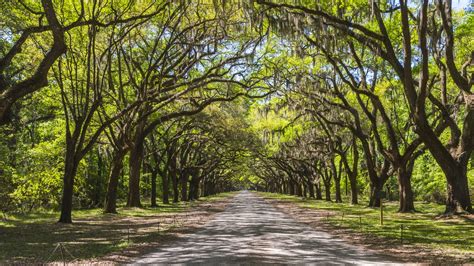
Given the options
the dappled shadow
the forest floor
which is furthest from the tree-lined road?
the dappled shadow

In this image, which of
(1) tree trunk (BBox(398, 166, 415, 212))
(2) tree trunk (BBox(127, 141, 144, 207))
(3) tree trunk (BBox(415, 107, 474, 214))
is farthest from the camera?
(2) tree trunk (BBox(127, 141, 144, 207))

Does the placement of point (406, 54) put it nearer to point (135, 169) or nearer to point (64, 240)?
point (64, 240)

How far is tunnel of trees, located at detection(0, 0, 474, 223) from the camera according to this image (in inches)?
596

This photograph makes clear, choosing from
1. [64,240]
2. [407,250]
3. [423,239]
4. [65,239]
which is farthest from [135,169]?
[407,250]

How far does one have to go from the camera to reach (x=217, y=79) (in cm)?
2159

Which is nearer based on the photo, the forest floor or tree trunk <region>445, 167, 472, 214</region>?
the forest floor

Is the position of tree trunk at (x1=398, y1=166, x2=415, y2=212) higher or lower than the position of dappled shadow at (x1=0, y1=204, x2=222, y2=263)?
higher

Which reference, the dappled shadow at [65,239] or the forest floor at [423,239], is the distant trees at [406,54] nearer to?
the forest floor at [423,239]

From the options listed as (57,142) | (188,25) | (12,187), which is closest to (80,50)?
(188,25)

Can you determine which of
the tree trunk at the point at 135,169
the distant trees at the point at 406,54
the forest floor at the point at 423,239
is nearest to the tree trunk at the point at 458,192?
the distant trees at the point at 406,54

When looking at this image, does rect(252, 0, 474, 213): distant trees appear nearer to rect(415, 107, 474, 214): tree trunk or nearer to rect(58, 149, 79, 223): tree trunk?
rect(415, 107, 474, 214): tree trunk

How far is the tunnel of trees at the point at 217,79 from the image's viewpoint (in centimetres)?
1515

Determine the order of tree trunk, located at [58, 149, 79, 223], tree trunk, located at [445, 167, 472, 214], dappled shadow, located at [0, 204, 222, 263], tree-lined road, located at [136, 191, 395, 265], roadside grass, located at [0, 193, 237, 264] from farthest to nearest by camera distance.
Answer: tree trunk, located at [445, 167, 472, 214] < tree trunk, located at [58, 149, 79, 223] < dappled shadow, located at [0, 204, 222, 263] < roadside grass, located at [0, 193, 237, 264] < tree-lined road, located at [136, 191, 395, 265]

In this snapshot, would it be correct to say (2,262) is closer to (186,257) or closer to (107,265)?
(107,265)
